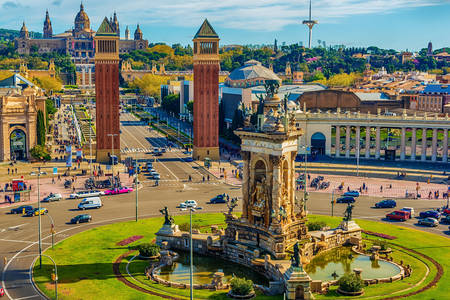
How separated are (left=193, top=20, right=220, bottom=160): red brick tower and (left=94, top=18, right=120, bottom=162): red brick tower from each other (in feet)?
60.3

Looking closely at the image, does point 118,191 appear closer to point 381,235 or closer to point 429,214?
point 381,235

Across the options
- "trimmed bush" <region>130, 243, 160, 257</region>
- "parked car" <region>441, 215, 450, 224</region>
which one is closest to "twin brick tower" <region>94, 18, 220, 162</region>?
"trimmed bush" <region>130, 243, 160, 257</region>

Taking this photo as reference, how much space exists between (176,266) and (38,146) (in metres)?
74.0

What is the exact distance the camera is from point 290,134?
60312 millimetres

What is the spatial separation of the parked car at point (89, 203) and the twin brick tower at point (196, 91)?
3695 centimetres

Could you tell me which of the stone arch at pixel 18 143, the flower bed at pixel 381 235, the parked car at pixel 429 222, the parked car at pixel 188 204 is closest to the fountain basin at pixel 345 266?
the flower bed at pixel 381 235

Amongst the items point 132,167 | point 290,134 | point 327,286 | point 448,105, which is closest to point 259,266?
point 327,286

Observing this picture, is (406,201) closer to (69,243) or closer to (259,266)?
(259,266)

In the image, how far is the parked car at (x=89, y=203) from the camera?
3441 inches

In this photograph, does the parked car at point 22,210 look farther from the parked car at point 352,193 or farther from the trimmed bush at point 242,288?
the parked car at point 352,193

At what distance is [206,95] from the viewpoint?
452 ft

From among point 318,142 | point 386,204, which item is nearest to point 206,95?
point 318,142

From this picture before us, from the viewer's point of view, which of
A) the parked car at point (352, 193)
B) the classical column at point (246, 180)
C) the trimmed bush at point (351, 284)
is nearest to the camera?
the trimmed bush at point (351, 284)

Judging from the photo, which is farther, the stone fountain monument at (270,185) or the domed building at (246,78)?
the domed building at (246,78)
